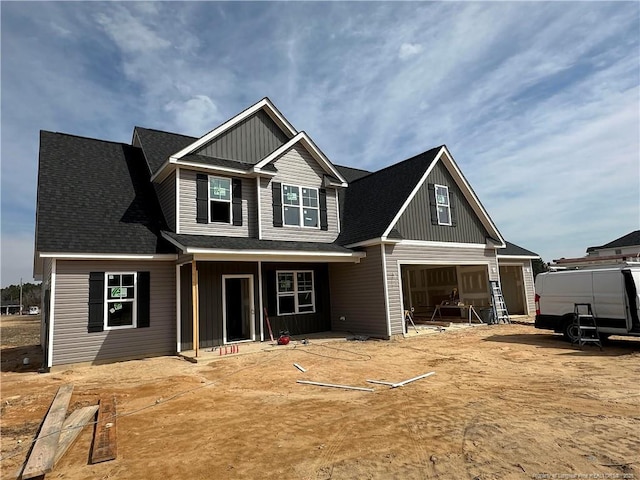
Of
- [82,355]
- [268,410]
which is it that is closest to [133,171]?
[82,355]

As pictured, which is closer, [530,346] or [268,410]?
[268,410]

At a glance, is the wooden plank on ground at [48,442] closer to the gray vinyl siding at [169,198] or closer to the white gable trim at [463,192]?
the gray vinyl siding at [169,198]

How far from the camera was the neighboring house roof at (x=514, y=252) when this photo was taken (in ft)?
59.7

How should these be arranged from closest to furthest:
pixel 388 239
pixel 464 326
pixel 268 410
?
1. pixel 268 410
2. pixel 388 239
3. pixel 464 326

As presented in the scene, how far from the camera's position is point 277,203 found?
14.4m

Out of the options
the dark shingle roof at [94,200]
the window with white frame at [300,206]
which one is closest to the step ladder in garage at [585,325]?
the window with white frame at [300,206]

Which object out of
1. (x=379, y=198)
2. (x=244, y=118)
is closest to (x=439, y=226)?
(x=379, y=198)

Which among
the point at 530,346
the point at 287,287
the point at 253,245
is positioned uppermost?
the point at 253,245

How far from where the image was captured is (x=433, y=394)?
257 inches

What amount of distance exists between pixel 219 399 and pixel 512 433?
4.74m

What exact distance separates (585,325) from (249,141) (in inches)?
500

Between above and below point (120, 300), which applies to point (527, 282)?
below

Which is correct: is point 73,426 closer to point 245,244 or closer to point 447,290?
point 245,244

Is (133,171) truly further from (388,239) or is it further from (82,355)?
(388,239)
